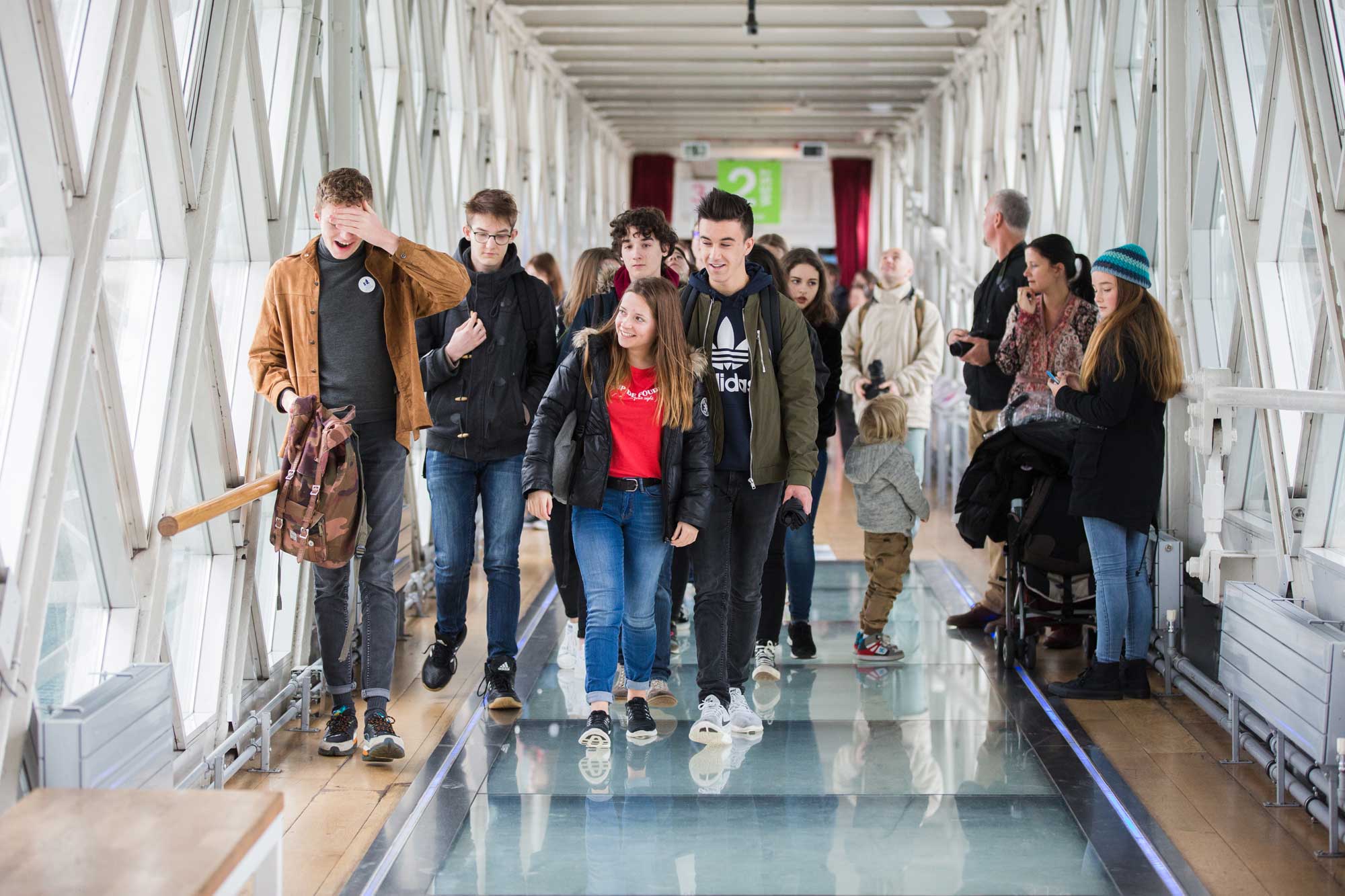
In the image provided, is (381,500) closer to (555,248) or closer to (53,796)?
(53,796)

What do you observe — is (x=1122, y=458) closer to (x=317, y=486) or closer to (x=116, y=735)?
(x=317, y=486)

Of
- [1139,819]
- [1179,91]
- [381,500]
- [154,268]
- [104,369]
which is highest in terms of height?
[1179,91]

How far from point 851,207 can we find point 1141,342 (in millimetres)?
16724

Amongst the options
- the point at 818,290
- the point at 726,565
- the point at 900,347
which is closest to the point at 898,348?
the point at 900,347

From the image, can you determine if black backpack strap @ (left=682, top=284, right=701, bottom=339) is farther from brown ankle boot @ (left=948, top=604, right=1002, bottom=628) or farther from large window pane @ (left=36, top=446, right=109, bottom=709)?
brown ankle boot @ (left=948, top=604, right=1002, bottom=628)

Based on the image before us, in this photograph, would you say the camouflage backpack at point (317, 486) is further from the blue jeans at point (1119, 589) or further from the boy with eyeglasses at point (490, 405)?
the blue jeans at point (1119, 589)

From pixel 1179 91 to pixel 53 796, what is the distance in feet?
14.7

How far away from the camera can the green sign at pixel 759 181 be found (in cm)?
1877

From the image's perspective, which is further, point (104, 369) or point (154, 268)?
point (154, 268)

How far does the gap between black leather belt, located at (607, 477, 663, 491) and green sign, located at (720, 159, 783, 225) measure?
607 inches

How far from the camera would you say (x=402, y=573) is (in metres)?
5.15

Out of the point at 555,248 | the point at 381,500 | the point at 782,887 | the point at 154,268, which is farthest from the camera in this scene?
the point at 555,248

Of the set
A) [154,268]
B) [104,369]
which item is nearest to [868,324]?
[154,268]

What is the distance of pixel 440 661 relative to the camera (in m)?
4.30
